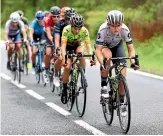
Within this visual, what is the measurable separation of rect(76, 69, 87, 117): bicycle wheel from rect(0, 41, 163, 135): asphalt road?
0.45 feet

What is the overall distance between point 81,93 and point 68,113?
0.67 m

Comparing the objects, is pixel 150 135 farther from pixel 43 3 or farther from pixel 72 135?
pixel 43 3

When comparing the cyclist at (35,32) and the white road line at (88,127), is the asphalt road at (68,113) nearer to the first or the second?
the white road line at (88,127)

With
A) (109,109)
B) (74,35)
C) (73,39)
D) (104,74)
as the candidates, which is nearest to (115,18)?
(104,74)

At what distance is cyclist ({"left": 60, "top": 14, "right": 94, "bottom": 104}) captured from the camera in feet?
30.0

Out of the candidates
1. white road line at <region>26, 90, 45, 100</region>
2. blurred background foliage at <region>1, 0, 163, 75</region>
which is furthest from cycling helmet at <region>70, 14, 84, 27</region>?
blurred background foliage at <region>1, 0, 163, 75</region>

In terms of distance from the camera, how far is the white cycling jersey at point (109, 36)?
822 cm

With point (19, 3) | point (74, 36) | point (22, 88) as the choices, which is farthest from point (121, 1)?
point (19, 3)

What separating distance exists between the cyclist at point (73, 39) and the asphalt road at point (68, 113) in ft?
2.46

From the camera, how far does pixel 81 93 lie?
Answer: 29.8 ft

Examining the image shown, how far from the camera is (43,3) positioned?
168 ft

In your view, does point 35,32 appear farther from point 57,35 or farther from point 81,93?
point 81,93

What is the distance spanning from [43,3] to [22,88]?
127 feet

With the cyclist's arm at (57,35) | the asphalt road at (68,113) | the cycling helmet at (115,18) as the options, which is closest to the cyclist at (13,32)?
the asphalt road at (68,113)
